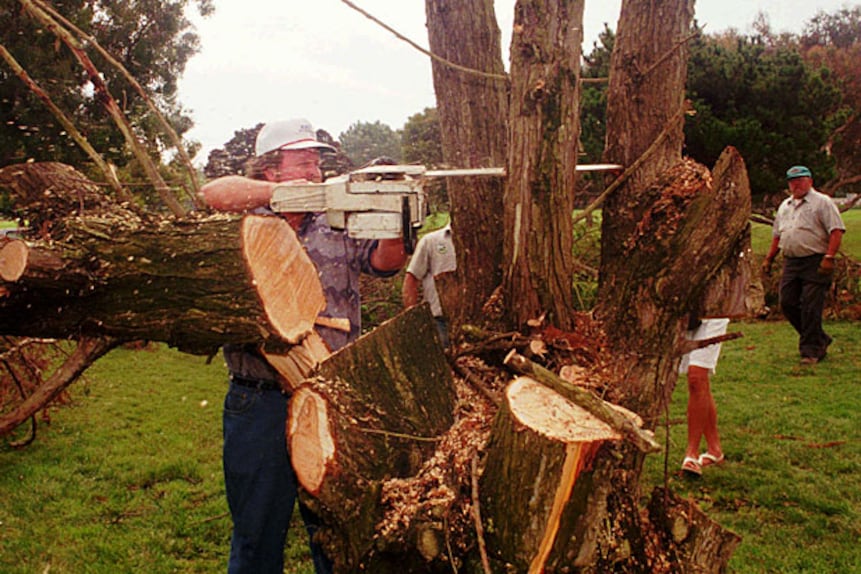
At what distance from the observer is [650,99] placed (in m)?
2.18

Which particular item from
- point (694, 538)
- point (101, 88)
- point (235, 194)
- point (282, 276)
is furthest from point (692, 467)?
point (101, 88)

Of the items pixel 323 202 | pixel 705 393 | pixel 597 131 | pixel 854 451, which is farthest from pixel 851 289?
pixel 323 202

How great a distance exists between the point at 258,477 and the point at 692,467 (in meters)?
2.50

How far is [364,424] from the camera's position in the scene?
1771mm

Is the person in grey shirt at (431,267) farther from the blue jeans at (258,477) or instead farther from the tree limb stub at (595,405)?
the tree limb stub at (595,405)

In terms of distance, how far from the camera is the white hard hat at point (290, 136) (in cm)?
239

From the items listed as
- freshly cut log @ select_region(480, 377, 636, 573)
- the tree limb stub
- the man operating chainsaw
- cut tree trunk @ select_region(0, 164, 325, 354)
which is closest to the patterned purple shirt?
the man operating chainsaw

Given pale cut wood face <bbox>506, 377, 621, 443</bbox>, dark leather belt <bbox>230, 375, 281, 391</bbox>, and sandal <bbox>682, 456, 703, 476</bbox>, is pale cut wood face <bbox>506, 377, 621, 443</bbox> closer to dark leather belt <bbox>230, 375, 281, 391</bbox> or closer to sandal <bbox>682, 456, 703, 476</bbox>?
dark leather belt <bbox>230, 375, 281, 391</bbox>

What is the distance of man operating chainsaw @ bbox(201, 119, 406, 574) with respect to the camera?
221 centimetres

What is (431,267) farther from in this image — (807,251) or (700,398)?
(807,251)

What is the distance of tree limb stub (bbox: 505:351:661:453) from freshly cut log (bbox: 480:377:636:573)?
24mm

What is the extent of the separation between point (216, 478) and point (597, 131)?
18.5 feet

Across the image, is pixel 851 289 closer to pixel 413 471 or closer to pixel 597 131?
pixel 597 131

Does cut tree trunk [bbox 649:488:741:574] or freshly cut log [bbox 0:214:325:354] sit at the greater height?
freshly cut log [bbox 0:214:325:354]
